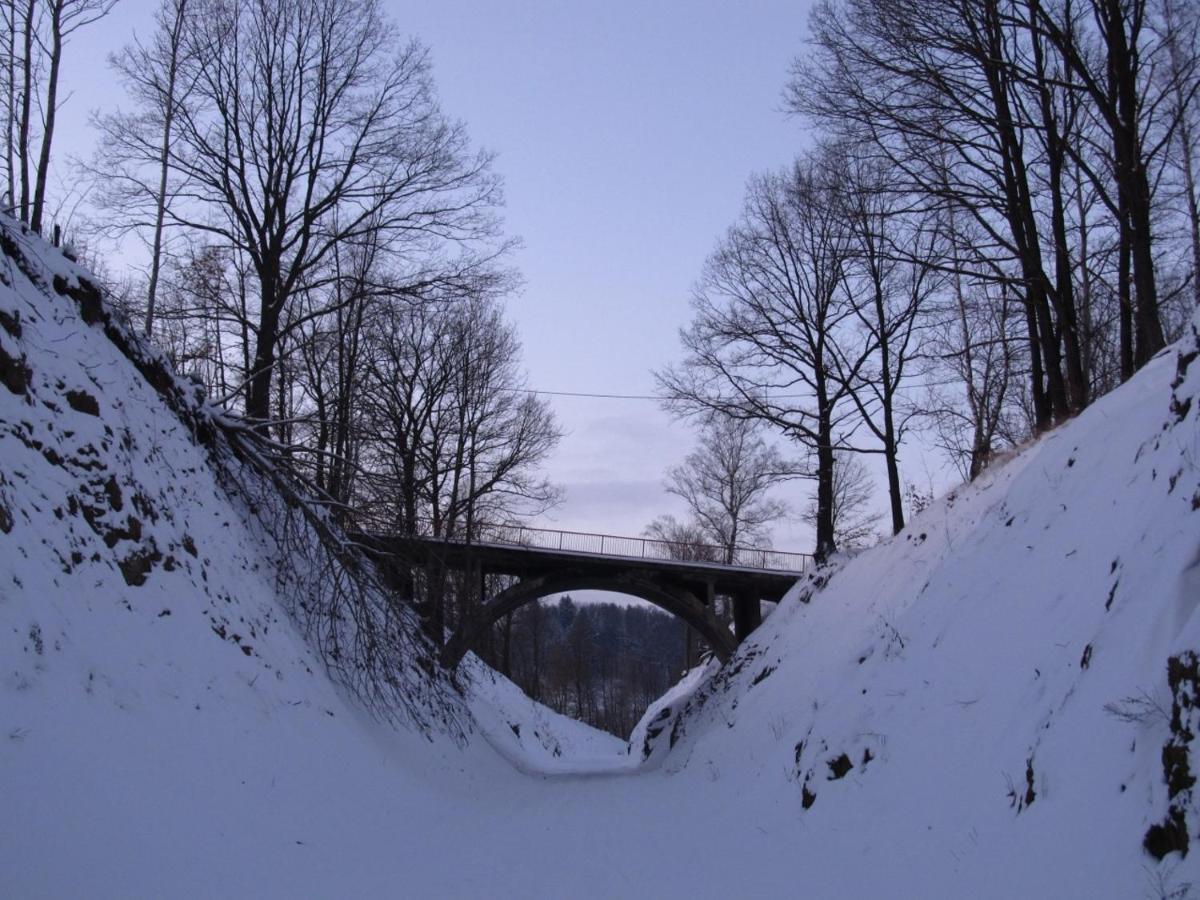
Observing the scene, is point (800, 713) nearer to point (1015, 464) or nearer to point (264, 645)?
point (1015, 464)

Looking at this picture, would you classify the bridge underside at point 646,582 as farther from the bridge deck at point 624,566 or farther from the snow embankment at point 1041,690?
the snow embankment at point 1041,690

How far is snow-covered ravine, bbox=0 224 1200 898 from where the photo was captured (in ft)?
13.4

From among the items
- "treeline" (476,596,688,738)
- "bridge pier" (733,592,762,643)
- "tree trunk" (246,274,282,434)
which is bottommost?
"treeline" (476,596,688,738)

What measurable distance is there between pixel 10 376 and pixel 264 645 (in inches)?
114

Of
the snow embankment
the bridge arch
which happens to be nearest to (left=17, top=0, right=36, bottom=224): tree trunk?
the snow embankment

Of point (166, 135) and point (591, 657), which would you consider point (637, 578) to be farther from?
point (591, 657)

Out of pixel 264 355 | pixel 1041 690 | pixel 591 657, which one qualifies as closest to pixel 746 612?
pixel 264 355

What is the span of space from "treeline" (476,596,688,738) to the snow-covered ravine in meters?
22.2

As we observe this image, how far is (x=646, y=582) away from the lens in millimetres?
26406

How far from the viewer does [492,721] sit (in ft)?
74.7

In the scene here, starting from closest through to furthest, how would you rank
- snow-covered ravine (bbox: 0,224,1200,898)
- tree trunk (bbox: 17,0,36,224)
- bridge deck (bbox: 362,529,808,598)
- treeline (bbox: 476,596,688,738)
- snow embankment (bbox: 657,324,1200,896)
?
snow embankment (bbox: 657,324,1200,896) → snow-covered ravine (bbox: 0,224,1200,898) → tree trunk (bbox: 17,0,36,224) → bridge deck (bbox: 362,529,808,598) → treeline (bbox: 476,596,688,738)

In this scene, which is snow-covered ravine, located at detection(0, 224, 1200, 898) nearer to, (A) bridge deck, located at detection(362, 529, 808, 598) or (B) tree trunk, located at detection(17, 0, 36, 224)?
(B) tree trunk, located at detection(17, 0, 36, 224)

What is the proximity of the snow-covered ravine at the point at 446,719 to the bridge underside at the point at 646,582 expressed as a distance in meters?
15.1

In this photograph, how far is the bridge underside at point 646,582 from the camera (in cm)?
2553
